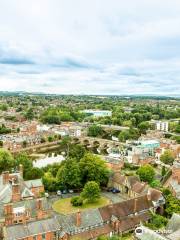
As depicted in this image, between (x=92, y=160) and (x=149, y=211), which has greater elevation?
(x=92, y=160)

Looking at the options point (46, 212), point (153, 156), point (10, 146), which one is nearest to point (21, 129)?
point (10, 146)

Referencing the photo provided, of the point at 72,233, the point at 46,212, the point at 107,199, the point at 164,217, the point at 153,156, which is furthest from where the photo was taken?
the point at 153,156

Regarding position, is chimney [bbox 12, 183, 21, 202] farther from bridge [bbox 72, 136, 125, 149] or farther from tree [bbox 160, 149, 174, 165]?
bridge [bbox 72, 136, 125, 149]

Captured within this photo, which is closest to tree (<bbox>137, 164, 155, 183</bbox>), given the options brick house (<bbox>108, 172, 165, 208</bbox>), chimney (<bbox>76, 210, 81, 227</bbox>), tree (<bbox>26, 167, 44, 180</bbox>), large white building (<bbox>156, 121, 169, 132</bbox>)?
brick house (<bbox>108, 172, 165, 208</bbox>)

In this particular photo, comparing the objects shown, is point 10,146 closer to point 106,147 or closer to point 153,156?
point 106,147

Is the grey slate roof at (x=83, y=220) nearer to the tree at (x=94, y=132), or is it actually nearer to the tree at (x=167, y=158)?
the tree at (x=167, y=158)

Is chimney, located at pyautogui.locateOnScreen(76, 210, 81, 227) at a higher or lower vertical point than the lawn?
higher

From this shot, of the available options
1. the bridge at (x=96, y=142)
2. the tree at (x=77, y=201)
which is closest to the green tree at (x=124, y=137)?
the bridge at (x=96, y=142)
